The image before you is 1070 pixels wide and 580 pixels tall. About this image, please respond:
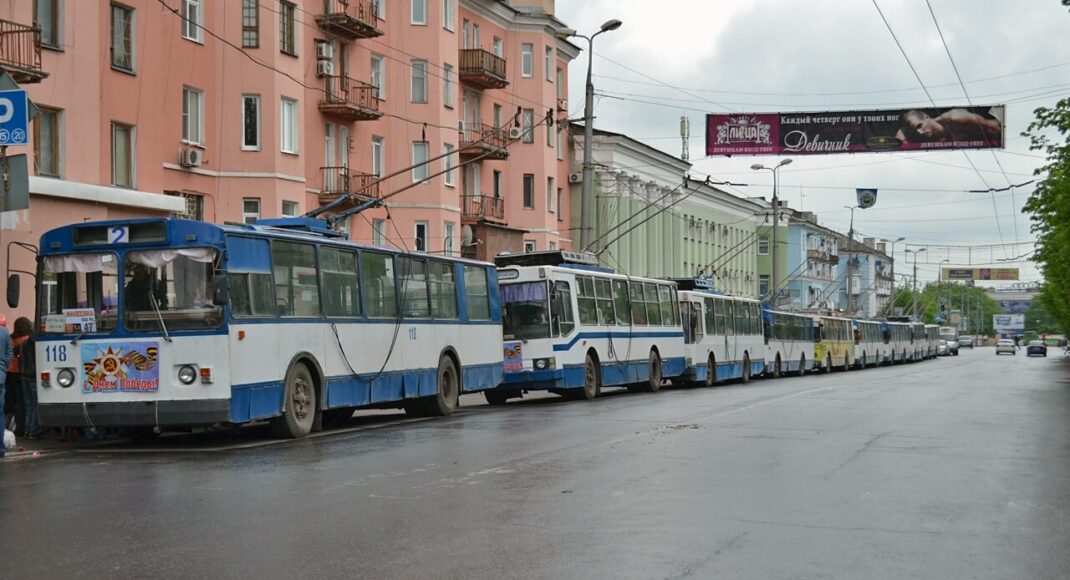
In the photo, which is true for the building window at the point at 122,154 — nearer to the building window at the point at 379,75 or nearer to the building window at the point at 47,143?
the building window at the point at 47,143

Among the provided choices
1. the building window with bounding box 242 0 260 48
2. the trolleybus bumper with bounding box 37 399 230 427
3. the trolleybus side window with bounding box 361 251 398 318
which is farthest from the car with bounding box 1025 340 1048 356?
the trolleybus bumper with bounding box 37 399 230 427

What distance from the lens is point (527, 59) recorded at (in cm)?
5709

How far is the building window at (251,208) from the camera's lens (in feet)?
118

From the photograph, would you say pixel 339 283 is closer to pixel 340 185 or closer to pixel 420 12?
pixel 340 185

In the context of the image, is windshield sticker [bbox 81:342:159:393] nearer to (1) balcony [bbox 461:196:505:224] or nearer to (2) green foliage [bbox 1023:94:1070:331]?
(2) green foliage [bbox 1023:94:1070:331]

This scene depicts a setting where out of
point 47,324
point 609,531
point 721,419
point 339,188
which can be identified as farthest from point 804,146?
point 609,531

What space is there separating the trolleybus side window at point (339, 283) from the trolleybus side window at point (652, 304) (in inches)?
595

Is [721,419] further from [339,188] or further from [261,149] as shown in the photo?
[339,188]

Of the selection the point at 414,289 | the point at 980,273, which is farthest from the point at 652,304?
the point at 980,273

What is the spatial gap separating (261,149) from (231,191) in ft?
4.68

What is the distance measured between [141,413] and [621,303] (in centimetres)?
1714

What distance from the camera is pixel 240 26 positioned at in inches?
1423

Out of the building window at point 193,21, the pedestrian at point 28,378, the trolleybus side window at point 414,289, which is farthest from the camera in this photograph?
the building window at point 193,21

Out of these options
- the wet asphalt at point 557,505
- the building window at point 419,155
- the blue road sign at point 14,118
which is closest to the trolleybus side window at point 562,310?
the wet asphalt at point 557,505
